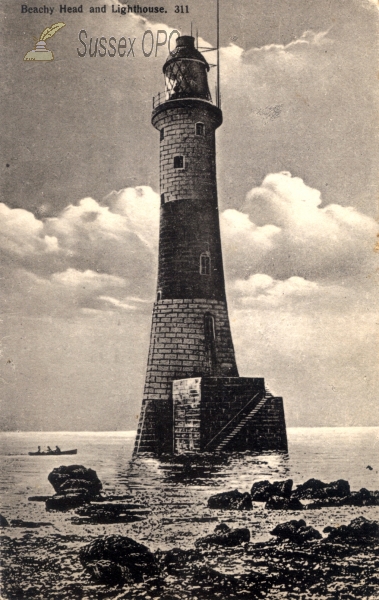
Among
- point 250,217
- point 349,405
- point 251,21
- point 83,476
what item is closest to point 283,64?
point 251,21

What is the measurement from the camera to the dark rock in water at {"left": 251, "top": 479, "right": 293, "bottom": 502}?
12.2m

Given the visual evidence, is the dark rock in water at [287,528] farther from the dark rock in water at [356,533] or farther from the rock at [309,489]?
the rock at [309,489]

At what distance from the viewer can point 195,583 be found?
30.9 feet

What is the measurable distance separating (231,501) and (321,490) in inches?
76.6

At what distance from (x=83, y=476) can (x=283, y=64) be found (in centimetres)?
906

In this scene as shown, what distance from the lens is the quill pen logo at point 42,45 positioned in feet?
38.2

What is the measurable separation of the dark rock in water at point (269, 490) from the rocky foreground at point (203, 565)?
1.32 meters

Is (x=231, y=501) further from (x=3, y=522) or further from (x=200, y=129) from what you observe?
(x=200, y=129)

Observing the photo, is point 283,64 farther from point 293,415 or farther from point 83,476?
point 83,476

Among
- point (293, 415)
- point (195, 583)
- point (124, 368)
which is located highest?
point (124, 368)

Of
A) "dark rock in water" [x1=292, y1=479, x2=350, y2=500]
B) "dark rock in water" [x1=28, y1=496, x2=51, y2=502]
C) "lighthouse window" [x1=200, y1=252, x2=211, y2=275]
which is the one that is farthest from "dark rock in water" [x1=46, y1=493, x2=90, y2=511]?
"lighthouse window" [x1=200, y1=252, x2=211, y2=275]

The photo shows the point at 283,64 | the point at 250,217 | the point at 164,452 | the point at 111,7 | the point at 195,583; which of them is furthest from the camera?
the point at 164,452

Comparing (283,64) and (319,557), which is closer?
(319,557)

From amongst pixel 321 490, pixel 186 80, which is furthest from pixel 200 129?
pixel 321 490
